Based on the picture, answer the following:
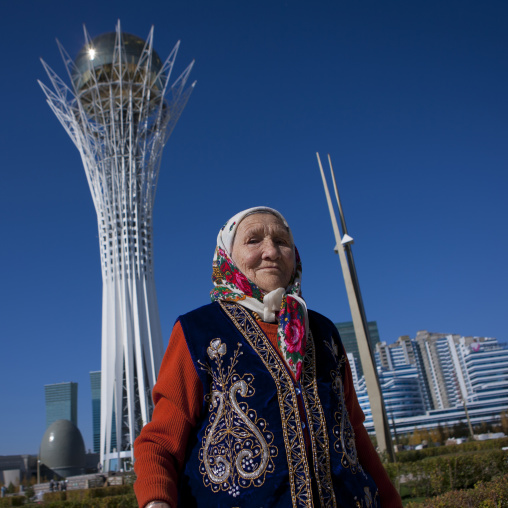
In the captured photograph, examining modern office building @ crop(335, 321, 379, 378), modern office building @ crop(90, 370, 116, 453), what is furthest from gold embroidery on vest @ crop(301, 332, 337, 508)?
modern office building @ crop(335, 321, 379, 378)

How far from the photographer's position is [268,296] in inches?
64.7

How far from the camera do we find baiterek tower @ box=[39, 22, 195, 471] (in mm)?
25266

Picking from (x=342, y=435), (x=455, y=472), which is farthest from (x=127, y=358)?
(x=342, y=435)

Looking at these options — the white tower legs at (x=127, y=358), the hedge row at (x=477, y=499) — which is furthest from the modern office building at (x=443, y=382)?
the hedge row at (x=477, y=499)

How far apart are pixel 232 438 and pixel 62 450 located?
35.0 metres

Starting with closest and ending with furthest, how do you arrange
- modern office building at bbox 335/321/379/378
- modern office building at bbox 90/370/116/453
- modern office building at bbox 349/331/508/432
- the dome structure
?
the dome structure, modern office building at bbox 349/331/508/432, modern office building at bbox 90/370/116/453, modern office building at bbox 335/321/379/378

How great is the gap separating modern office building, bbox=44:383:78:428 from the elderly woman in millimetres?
163226

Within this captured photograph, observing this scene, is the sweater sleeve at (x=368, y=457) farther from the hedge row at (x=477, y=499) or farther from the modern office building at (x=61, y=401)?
the modern office building at (x=61, y=401)

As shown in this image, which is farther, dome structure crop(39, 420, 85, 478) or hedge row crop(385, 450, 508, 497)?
dome structure crop(39, 420, 85, 478)

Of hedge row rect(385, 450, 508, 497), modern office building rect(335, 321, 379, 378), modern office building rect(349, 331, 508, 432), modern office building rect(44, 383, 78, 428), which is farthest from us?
modern office building rect(335, 321, 379, 378)

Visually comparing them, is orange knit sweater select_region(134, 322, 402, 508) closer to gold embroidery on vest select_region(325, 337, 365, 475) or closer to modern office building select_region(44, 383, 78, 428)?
gold embroidery on vest select_region(325, 337, 365, 475)

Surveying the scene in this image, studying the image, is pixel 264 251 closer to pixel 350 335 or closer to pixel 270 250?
pixel 270 250

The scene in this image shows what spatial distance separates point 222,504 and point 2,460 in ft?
179

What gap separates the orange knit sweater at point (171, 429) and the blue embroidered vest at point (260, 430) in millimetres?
35
